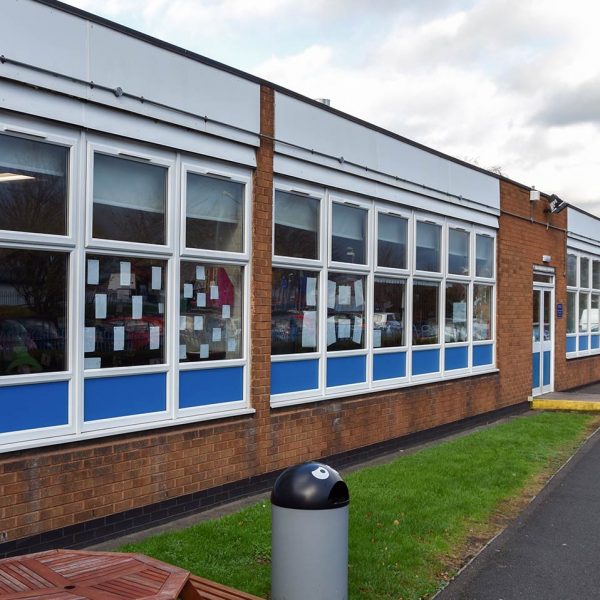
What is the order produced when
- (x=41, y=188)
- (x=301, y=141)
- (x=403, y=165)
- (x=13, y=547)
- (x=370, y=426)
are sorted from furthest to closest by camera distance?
1. (x=403, y=165)
2. (x=370, y=426)
3. (x=301, y=141)
4. (x=41, y=188)
5. (x=13, y=547)

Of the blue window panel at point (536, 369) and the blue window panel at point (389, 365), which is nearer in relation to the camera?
the blue window panel at point (389, 365)

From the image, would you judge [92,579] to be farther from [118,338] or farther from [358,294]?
[358,294]

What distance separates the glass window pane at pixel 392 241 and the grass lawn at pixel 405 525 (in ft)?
8.36

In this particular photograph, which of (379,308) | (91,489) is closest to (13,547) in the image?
(91,489)

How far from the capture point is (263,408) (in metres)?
7.91

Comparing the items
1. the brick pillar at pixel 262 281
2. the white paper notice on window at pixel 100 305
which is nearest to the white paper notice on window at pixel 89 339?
the white paper notice on window at pixel 100 305

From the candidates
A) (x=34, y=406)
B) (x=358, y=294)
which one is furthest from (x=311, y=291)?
(x=34, y=406)

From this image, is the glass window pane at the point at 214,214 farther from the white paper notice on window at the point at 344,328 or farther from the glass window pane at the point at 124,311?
the white paper notice on window at the point at 344,328

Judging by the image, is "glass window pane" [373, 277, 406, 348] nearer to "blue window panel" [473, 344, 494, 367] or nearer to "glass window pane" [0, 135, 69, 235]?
"blue window panel" [473, 344, 494, 367]

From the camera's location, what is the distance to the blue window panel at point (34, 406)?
5.54 m

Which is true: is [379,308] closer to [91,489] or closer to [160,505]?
[160,505]

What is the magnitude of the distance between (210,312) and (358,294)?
Result: 2.78 meters

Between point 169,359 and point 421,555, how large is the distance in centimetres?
274

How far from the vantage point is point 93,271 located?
6262mm
